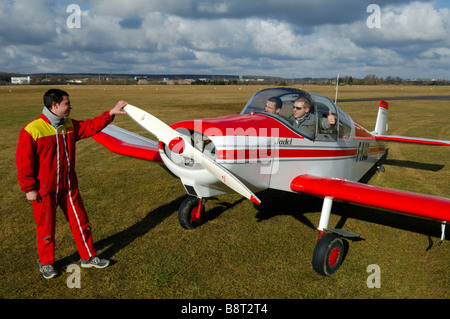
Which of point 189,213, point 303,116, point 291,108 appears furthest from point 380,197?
point 189,213

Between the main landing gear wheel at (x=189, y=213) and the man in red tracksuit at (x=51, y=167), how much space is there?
1.52 meters

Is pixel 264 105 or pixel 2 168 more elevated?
pixel 264 105

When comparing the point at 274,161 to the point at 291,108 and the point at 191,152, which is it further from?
the point at 191,152

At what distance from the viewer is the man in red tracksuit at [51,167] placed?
3428 mm

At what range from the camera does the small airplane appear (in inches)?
150

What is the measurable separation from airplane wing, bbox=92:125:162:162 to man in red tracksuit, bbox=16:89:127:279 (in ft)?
6.47

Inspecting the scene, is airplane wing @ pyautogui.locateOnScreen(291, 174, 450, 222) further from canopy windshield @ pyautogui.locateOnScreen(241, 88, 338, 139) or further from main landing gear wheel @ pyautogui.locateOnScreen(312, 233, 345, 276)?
canopy windshield @ pyautogui.locateOnScreen(241, 88, 338, 139)

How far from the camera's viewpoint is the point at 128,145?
649cm

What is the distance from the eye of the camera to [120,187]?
7.35 metres

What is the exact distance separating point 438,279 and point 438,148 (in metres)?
9.99

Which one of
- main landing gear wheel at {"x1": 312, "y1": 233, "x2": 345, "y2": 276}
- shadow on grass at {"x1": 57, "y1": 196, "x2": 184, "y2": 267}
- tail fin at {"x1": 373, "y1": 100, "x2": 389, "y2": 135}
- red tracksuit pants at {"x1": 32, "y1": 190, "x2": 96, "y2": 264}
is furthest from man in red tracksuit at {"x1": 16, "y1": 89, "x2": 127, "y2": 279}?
tail fin at {"x1": 373, "y1": 100, "x2": 389, "y2": 135}

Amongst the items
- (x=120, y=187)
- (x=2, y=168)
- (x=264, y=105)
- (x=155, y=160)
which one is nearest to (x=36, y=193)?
(x=155, y=160)

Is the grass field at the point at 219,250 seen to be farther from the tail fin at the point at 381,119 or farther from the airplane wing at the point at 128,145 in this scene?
the tail fin at the point at 381,119
